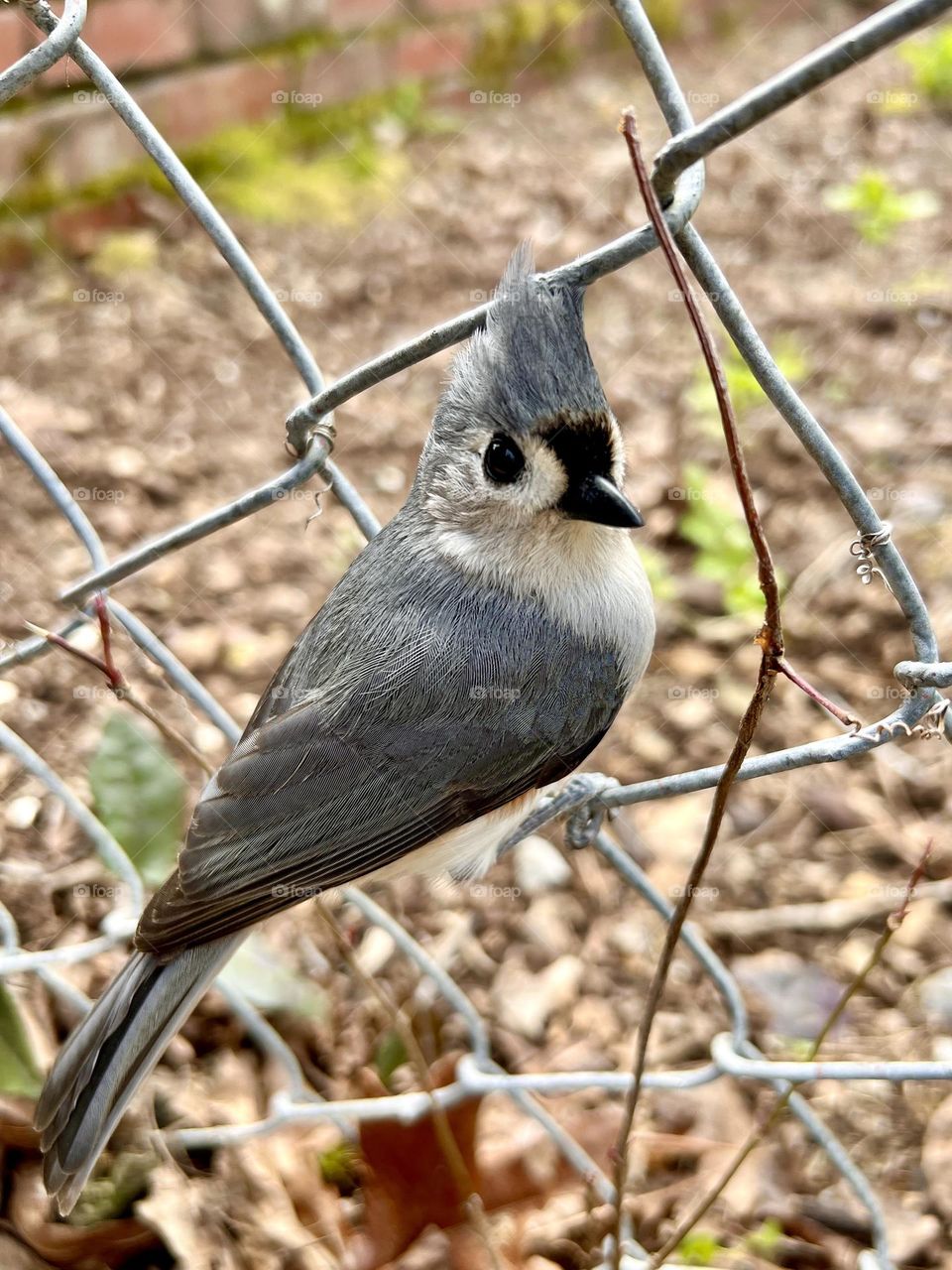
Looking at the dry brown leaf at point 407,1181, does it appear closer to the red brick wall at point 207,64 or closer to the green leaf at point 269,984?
the green leaf at point 269,984

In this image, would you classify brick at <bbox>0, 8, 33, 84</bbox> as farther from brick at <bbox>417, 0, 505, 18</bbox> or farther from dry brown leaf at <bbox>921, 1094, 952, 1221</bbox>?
dry brown leaf at <bbox>921, 1094, 952, 1221</bbox>

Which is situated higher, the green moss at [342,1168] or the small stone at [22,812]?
the small stone at [22,812]

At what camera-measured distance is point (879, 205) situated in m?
3.78

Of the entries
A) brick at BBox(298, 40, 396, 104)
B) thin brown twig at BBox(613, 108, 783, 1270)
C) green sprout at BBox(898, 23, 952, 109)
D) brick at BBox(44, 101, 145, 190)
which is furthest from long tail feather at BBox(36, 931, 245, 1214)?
green sprout at BBox(898, 23, 952, 109)

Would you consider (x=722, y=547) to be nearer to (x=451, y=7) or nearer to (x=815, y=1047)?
(x=815, y=1047)

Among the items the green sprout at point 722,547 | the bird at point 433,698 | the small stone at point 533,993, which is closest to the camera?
the bird at point 433,698

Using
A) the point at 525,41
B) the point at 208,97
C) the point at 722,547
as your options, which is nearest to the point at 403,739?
the point at 722,547

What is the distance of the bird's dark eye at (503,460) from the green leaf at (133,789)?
0.63 metres

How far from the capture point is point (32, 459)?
1.62m

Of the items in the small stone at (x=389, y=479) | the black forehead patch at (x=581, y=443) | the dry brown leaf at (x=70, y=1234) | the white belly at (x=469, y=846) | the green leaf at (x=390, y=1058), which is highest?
the small stone at (x=389, y=479)

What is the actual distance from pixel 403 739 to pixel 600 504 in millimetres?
466

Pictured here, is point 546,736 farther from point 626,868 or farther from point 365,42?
point 365,42

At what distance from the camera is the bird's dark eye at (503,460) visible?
164 centimetres

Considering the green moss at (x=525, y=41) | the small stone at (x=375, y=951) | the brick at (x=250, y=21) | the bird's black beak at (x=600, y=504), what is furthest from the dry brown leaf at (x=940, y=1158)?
the green moss at (x=525, y=41)
